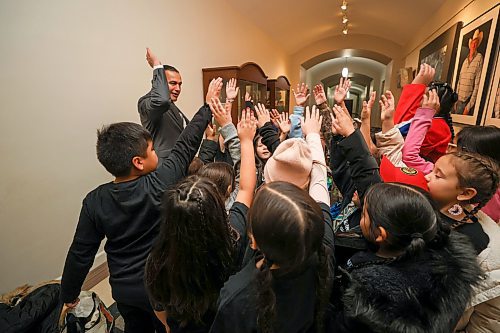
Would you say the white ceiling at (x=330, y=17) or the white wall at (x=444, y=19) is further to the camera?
the white ceiling at (x=330, y=17)

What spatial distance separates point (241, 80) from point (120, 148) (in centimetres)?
269

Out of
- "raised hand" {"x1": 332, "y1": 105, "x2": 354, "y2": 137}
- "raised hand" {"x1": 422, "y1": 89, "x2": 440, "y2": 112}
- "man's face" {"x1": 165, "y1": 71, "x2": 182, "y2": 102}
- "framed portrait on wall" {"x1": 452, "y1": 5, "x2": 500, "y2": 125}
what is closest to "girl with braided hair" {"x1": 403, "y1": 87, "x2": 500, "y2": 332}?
"raised hand" {"x1": 332, "y1": 105, "x2": 354, "y2": 137}

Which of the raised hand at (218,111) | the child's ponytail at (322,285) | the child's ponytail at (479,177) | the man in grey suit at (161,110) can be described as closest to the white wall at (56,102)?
the man in grey suit at (161,110)

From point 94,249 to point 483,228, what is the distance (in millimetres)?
1523

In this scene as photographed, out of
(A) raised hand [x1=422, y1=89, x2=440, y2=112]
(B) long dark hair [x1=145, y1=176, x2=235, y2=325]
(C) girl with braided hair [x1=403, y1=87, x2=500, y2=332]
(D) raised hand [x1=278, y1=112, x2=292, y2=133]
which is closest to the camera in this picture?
(B) long dark hair [x1=145, y1=176, x2=235, y2=325]

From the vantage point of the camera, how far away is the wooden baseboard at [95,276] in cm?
206

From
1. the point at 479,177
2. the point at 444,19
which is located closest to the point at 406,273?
the point at 479,177

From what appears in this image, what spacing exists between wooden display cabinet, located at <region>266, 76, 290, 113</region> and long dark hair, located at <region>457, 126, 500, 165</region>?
13.8 feet

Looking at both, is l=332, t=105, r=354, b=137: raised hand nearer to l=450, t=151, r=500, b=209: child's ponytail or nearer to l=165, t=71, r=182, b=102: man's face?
l=450, t=151, r=500, b=209: child's ponytail

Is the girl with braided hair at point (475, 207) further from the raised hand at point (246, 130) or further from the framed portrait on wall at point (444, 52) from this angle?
the framed portrait on wall at point (444, 52)

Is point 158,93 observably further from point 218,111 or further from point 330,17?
point 330,17

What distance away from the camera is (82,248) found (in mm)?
1036

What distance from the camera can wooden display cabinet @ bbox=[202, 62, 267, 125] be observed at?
3283 millimetres

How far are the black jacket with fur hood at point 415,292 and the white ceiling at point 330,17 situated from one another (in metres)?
4.28
